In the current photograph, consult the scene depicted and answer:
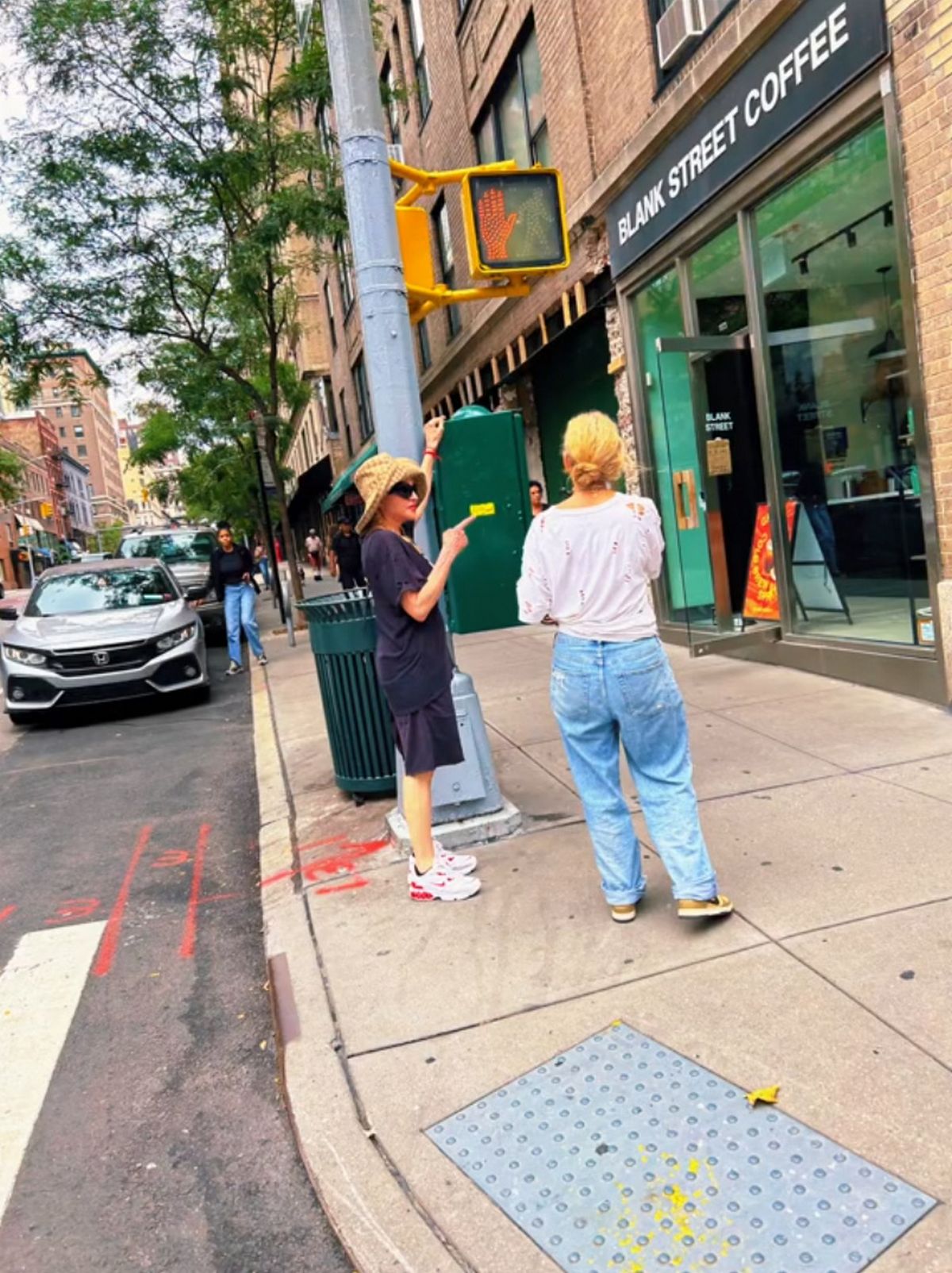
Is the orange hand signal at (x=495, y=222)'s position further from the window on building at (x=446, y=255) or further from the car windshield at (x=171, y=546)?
the car windshield at (x=171, y=546)

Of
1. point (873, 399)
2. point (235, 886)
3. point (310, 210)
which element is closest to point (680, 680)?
point (873, 399)

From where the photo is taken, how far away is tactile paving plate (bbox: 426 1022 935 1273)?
6.68 ft

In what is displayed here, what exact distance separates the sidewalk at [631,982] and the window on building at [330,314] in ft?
82.3

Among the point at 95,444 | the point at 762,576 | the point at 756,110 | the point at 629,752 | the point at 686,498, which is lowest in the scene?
the point at 629,752

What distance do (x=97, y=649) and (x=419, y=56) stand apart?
12836 mm

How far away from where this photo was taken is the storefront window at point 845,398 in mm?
6281

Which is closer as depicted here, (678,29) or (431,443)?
(431,443)

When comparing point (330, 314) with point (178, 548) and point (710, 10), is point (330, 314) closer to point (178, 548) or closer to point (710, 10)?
point (178, 548)

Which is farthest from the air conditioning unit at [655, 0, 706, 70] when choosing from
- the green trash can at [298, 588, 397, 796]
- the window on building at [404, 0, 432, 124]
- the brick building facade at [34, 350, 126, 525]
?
the brick building facade at [34, 350, 126, 525]

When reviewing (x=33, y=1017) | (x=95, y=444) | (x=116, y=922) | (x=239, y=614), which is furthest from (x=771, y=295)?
(x=95, y=444)

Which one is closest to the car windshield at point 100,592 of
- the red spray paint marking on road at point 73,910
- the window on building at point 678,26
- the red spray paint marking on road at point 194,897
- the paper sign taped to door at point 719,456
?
the red spray paint marking on road at point 194,897

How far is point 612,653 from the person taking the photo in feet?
10.8

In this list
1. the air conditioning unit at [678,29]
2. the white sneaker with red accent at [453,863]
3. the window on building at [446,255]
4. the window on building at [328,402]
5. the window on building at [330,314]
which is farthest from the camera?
the window on building at [328,402]

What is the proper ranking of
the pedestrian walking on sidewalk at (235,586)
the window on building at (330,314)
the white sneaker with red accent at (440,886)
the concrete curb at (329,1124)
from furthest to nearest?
the window on building at (330,314)
the pedestrian walking on sidewalk at (235,586)
the white sneaker with red accent at (440,886)
the concrete curb at (329,1124)
